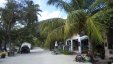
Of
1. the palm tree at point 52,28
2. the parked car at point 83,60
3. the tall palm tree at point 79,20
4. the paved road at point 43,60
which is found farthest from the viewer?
the paved road at point 43,60

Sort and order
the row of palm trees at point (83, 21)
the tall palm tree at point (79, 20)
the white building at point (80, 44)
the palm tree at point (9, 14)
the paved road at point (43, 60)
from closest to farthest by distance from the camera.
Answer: the tall palm tree at point (79, 20), the row of palm trees at point (83, 21), the paved road at point (43, 60), the white building at point (80, 44), the palm tree at point (9, 14)

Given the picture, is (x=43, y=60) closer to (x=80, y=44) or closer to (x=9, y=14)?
(x=80, y=44)

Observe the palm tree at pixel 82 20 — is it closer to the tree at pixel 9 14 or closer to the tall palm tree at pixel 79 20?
the tall palm tree at pixel 79 20

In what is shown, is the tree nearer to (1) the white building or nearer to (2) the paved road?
(1) the white building

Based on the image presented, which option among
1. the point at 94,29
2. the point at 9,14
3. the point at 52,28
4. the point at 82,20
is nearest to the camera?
the point at 94,29

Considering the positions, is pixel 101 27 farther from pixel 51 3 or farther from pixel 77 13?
pixel 51 3

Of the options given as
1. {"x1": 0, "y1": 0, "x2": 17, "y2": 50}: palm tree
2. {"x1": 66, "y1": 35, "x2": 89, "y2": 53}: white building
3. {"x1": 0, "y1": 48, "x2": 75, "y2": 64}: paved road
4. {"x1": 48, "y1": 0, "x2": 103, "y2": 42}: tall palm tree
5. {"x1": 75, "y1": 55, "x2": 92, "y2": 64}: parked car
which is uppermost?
{"x1": 0, "y1": 0, "x2": 17, "y2": 50}: palm tree

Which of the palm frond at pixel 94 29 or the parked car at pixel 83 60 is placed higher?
the palm frond at pixel 94 29

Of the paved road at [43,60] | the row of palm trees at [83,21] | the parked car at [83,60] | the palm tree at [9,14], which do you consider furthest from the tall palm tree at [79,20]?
the palm tree at [9,14]

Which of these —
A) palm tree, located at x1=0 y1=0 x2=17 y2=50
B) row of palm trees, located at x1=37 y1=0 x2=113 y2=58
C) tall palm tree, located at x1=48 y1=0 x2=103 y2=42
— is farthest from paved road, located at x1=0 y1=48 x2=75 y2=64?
palm tree, located at x1=0 y1=0 x2=17 y2=50

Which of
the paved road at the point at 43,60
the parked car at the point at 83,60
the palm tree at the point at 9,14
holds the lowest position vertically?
the paved road at the point at 43,60

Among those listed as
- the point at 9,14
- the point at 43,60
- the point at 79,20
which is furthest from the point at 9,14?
the point at 79,20

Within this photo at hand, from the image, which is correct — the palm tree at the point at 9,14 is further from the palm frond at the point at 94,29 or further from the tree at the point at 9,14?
the palm frond at the point at 94,29

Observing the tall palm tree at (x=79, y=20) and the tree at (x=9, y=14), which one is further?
the tree at (x=9, y=14)
